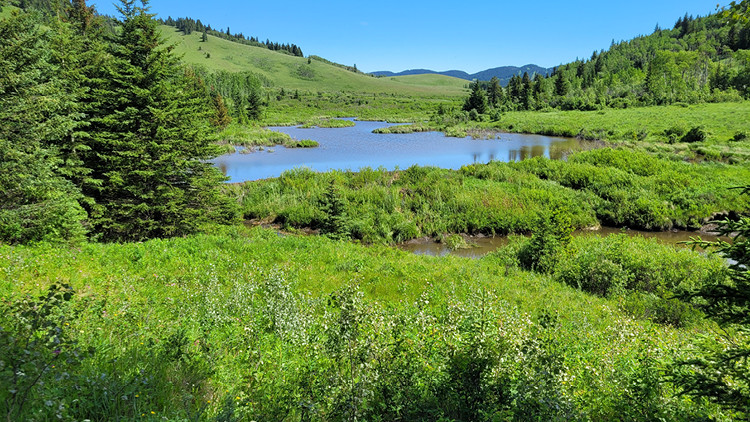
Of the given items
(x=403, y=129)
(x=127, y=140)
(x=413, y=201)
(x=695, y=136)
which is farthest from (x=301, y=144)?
(x=695, y=136)

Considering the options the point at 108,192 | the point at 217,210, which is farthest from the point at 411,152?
the point at 108,192

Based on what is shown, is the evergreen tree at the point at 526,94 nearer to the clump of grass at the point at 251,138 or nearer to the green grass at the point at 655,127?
the green grass at the point at 655,127

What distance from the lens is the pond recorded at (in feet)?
66.0

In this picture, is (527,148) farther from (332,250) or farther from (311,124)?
(311,124)

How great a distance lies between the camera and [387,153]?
145 feet

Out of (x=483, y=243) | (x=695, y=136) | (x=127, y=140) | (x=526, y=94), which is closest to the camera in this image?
(x=127, y=140)

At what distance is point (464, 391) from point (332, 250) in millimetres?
10125

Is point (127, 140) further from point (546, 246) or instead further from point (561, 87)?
point (561, 87)

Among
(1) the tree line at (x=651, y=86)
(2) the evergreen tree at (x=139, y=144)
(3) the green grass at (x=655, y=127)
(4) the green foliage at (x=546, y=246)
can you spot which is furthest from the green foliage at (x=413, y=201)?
(1) the tree line at (x=651, y=86)

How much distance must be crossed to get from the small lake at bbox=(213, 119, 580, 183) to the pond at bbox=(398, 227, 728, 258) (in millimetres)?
13409

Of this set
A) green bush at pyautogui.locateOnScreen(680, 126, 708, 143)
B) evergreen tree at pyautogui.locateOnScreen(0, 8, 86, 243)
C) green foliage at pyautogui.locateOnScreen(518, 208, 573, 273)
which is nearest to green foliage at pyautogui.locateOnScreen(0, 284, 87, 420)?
evergreen tree at pyautogui.locateOnScreen(0, 8, 86, 243)

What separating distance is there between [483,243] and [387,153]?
24733 millimetres

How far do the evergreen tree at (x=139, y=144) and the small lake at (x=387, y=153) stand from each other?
48.8 feet

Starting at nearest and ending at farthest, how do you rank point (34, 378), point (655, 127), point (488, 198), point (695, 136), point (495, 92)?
point (34, 378)
point (488, 198)
point (695, 136)
point (655, 127)
point (495, 92)
